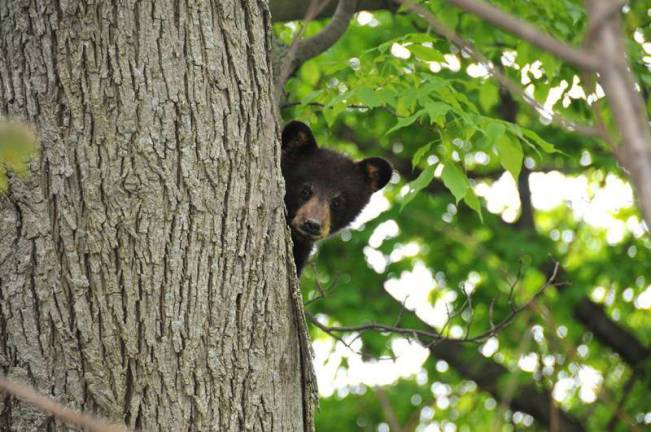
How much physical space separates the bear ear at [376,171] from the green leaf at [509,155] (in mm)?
2185

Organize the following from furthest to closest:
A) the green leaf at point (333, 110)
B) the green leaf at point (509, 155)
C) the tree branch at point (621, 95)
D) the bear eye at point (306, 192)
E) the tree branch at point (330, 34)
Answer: the bear eye at point (306, 192), the tree branch at point (330, 34), the green leaf at point (333, 110), the green leaf at point (509, 155), the tree branch at point (621, 95)

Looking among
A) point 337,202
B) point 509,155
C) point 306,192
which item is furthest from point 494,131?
point 337,202

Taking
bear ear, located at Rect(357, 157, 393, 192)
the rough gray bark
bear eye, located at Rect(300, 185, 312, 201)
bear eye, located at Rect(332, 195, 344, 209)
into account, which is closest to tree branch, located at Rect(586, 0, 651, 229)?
the rough gray bark

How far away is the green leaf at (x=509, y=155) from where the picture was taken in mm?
4180

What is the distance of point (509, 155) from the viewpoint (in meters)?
4.19

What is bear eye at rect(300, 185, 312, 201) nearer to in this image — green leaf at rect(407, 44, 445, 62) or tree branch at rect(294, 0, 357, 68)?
tree branch at rect(294, 0, 357, 68)

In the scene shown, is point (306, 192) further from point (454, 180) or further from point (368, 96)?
point (454, 180)

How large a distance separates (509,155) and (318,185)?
192 centimetres

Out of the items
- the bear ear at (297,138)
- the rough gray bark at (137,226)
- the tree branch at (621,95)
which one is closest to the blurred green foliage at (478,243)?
the bear ear at (297,138)

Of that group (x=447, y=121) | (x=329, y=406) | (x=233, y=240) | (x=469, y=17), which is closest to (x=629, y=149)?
(x=233, y=240)

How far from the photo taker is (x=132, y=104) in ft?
9.32

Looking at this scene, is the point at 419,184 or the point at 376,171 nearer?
the point at 419,184

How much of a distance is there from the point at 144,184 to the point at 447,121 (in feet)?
7.14

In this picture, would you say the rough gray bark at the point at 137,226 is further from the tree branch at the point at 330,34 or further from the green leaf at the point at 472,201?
the tree branch at the point at 330,34
